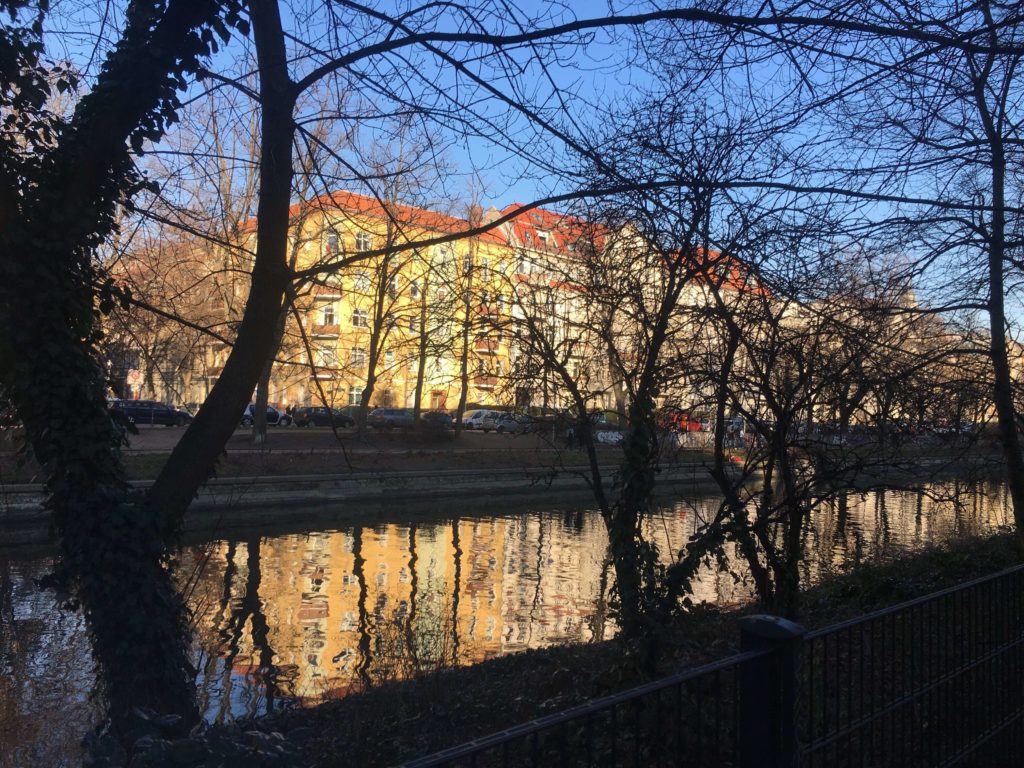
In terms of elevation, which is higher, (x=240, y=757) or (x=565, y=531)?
(x=240, y=757)

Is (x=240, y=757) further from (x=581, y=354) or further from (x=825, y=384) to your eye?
(x=581, y=354)

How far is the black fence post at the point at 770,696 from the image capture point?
2961mm

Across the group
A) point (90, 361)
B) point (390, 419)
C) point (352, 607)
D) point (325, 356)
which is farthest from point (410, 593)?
point (390, 419)

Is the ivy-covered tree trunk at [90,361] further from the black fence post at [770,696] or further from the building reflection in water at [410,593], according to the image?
the black fence post at [770,696]

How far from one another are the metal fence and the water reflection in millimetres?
2550

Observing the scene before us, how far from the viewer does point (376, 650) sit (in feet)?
37.1

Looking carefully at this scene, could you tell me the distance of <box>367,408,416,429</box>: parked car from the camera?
41650 mm

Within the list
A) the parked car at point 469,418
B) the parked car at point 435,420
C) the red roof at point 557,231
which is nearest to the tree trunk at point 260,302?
the red roof at point 557,231

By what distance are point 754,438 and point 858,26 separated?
4.15 m

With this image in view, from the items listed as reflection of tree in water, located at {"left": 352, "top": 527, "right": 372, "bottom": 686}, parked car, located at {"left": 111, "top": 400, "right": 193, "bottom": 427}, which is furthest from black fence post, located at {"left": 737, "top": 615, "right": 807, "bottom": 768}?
parked car, located at {"left": 111, "top": 400, "right": 193, "bottom": 427}

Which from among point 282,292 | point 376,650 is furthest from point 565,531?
point 282,292

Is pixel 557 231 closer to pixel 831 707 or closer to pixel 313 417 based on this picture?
pixel 831 707

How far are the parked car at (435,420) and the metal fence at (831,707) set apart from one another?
113 ft

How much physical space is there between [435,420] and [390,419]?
6934 millimetres
